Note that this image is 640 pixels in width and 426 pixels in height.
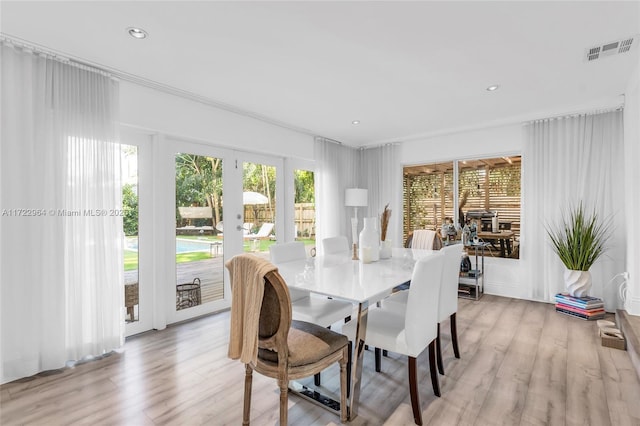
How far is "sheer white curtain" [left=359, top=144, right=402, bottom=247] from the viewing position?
535cm

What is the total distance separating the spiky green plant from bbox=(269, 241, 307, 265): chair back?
3.16 metres

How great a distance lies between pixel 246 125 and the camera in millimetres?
3859

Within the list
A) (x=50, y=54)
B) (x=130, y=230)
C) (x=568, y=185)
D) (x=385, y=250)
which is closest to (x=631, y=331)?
(x=568, y=185)

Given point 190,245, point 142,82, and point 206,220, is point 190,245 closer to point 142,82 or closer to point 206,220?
point 206,220

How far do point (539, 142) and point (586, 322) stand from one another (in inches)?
87.1

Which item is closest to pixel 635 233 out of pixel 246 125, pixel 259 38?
pixel 259 38

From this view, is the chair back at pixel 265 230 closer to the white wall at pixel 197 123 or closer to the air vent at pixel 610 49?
the white wall at pixel 197 123

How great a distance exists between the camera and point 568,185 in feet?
12.7

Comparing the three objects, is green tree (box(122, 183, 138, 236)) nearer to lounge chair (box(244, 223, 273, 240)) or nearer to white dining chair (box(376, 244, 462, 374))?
lounge chair (box(244, 223, 273, 240))

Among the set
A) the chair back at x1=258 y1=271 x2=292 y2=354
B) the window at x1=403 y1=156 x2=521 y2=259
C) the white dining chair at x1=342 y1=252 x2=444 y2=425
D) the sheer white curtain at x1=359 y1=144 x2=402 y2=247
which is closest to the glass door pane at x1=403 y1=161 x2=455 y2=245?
the window at x1=403 y1=156 x2=521 y2=259

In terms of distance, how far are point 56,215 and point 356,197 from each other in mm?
3828

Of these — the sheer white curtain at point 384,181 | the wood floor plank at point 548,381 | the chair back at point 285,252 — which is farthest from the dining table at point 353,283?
the sheer white curtain at point 384,181

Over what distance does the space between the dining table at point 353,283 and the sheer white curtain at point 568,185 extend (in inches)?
101

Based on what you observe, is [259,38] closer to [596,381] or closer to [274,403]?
[274,403]
